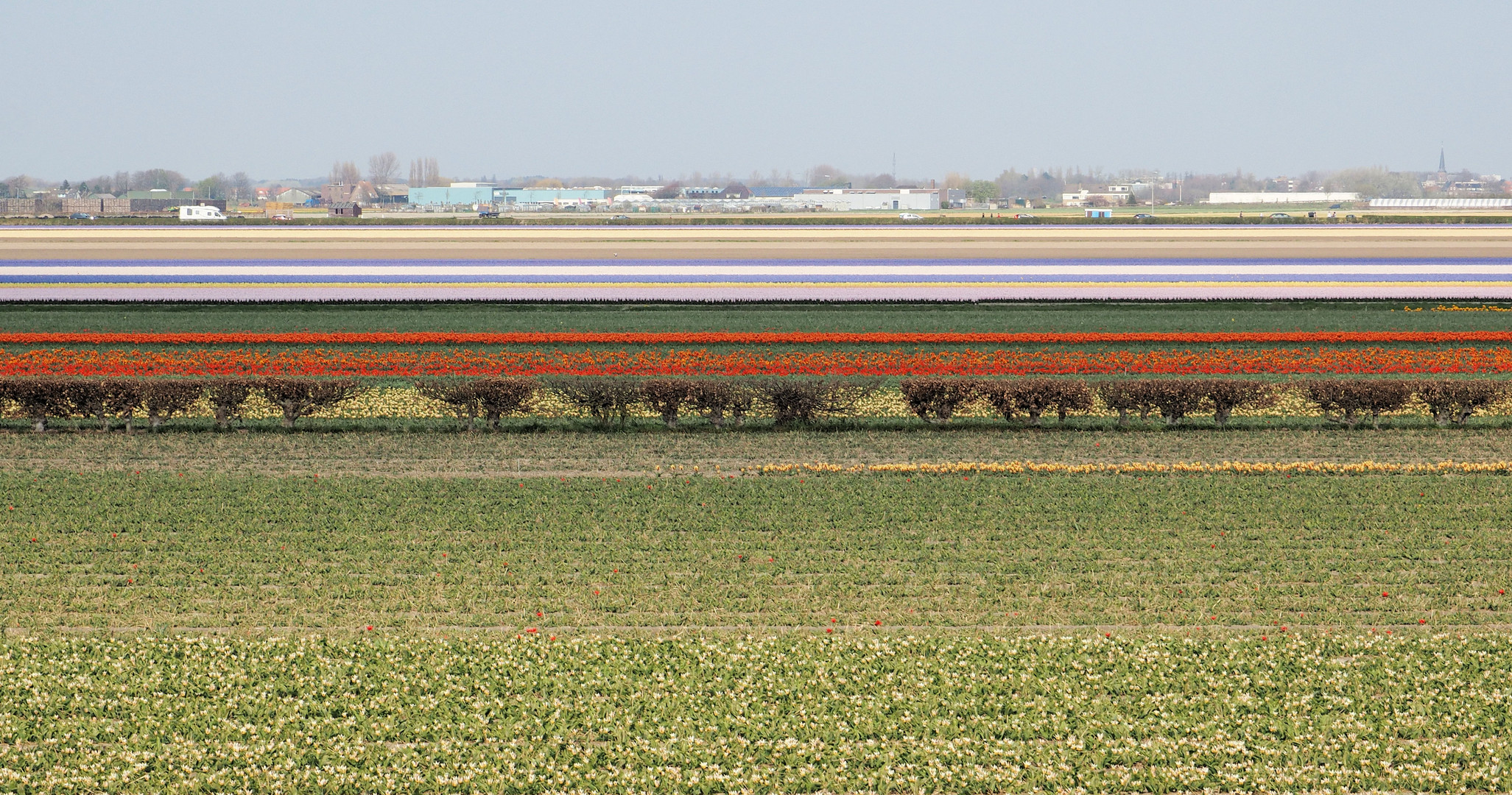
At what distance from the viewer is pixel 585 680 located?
431 inches

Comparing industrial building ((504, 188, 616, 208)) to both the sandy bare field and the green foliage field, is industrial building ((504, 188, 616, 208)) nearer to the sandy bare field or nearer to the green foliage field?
the sandy bare field

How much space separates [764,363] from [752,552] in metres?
12.7

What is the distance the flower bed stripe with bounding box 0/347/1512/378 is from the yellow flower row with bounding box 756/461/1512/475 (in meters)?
7.45

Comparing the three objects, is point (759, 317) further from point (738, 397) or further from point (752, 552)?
point (752, 552)

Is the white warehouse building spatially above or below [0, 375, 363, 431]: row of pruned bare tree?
above

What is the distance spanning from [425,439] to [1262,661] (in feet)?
44.9

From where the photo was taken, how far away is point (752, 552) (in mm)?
14781

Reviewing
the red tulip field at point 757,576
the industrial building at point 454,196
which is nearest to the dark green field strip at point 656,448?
the red tulip field at point 757,576

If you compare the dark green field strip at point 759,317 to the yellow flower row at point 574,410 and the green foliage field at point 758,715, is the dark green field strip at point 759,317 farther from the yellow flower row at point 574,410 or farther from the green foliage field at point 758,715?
the green foliage field at point 758,715

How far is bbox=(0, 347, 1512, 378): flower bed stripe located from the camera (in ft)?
87.4

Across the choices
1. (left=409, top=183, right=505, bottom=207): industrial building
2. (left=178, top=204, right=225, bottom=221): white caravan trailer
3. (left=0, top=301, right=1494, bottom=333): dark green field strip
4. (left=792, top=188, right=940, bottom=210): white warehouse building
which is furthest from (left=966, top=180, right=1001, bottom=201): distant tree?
(left=0, top=301, right=1494, bottom=333): dark green field strip

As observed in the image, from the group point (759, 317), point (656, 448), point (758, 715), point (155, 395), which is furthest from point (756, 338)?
point (758, 715)

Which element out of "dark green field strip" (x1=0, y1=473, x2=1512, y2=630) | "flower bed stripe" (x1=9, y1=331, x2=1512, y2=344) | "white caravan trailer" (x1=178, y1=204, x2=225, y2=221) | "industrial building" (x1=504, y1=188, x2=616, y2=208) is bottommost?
"dark green field strip" (x1=0, y1=473, x2=1512, y2=630)

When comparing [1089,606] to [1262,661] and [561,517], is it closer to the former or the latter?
[1262,661]
